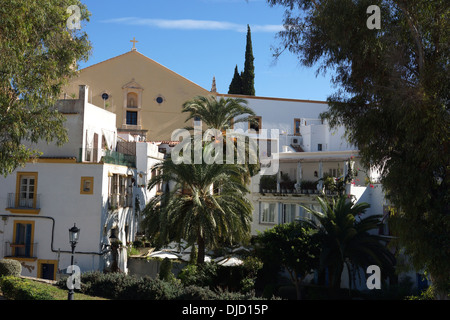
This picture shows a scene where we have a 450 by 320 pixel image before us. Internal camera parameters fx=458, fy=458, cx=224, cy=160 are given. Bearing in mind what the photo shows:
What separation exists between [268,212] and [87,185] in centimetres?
1081

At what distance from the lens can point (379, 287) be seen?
66.9 feet

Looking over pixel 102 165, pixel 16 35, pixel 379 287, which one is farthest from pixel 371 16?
pixel 102 165

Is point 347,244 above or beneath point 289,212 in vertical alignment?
beneath

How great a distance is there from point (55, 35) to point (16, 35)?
224 centimetres

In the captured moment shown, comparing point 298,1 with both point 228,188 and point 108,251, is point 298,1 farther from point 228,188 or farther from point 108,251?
point 108,251

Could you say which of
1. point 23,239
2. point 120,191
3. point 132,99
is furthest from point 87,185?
point 132,99

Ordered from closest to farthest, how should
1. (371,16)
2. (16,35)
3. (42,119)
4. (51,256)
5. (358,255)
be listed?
1. (371,16)
2. (16,35)
3. (42,119)
4. (358,255)
5. (51,256)

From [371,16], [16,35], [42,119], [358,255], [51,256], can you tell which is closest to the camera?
[371,16]

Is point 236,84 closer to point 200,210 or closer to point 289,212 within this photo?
point 289,212

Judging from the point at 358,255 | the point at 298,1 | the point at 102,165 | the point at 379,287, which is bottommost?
A: the point at 379,287

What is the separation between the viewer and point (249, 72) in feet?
148

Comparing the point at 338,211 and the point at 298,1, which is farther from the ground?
the point at 298,1

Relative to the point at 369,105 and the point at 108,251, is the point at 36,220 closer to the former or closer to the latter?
the point at 108,251

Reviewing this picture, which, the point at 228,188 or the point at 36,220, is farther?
the point at 36,220
